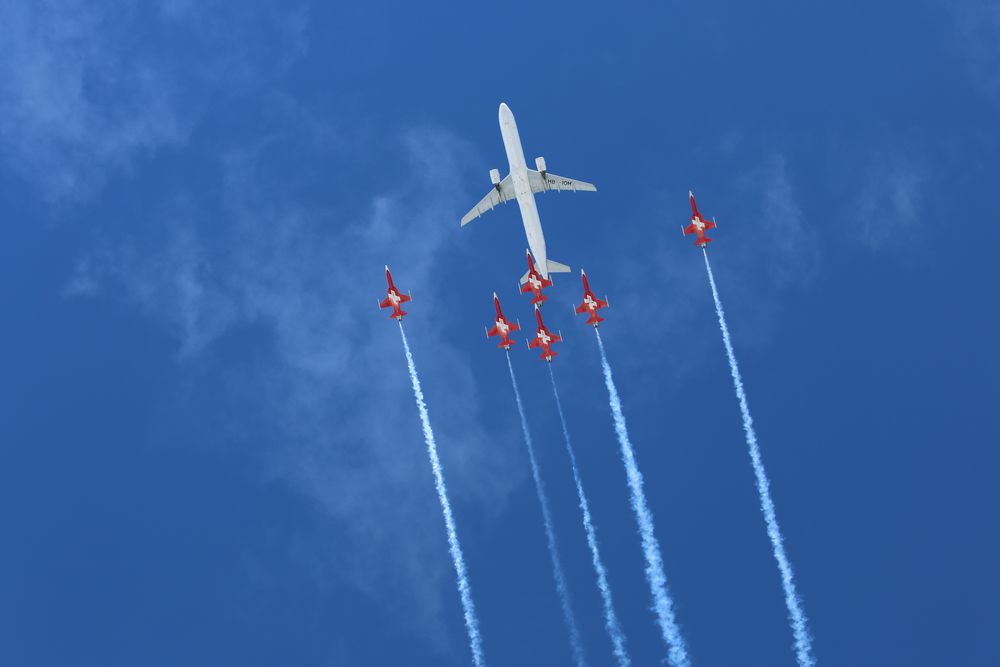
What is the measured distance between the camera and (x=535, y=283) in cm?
15938

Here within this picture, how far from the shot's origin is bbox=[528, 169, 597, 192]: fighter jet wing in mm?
163250

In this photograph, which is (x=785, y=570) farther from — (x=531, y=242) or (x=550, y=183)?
(x=550, y=183)

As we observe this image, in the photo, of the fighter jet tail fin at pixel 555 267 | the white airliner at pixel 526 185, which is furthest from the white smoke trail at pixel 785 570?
the white airliner at pixel 526 185

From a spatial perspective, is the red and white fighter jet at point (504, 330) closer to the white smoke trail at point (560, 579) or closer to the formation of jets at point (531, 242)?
the formation of jets at point (531, 242)

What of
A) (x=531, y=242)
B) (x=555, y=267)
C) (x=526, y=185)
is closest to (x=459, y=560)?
(x=555, y=267)

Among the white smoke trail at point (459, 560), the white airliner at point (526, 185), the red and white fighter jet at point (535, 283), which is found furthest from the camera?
the white smoke trail at point (459, 560)

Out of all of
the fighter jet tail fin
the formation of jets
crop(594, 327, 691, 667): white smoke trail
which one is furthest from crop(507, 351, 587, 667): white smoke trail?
the fighter jet tail fin

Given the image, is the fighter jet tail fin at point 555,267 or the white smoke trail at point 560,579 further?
the fighter jet tail fin at point 555,267

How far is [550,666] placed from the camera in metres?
176

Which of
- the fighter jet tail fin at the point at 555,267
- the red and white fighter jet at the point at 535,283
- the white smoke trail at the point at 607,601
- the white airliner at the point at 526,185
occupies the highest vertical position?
the white airliner at the point at 526,185

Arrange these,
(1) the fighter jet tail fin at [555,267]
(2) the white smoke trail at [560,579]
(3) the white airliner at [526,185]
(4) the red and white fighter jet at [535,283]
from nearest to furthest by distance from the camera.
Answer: (2) the white smoke trail at [560,579], (4) the red and white fighter jet at [535,283], (3) the white airliner at [526,185], (1) the fighter jet tail fin at [555,267]

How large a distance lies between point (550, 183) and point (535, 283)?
1324cm

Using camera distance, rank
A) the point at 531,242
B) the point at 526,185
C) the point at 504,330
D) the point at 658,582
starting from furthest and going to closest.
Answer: the point at 658,582, the point at 526,185, the point at 531,242, the point at 504,330

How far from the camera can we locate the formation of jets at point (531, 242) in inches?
6122
